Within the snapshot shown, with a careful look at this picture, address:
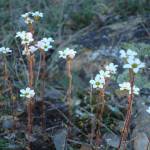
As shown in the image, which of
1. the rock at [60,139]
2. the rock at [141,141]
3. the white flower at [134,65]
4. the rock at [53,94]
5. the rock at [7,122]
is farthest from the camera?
the rock at [53,94]

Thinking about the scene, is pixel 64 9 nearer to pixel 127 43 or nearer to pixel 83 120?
pixel 127 43

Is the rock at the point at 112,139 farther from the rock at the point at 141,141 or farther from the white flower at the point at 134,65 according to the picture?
the white flower at the point at 134,65

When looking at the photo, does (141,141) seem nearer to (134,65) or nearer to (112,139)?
(112,139)

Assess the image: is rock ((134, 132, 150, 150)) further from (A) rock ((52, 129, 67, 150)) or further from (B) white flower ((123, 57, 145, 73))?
(B) white flower ((123, 57, 145, 73))

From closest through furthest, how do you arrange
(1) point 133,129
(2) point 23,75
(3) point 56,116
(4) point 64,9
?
(1) point 133,129, (3) point 56,116, (2) point 23,75, (4) point 64,9

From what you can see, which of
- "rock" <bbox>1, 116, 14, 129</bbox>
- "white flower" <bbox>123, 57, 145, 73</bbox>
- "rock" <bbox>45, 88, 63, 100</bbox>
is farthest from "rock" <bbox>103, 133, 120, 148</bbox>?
"white flower" <bbox>123, 57, 145, 73</bbox>

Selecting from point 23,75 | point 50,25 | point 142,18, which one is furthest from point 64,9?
point 23,75

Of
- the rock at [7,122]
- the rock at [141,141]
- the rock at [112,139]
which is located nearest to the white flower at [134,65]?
the rock at [141,141]

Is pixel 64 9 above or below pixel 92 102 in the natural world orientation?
above
